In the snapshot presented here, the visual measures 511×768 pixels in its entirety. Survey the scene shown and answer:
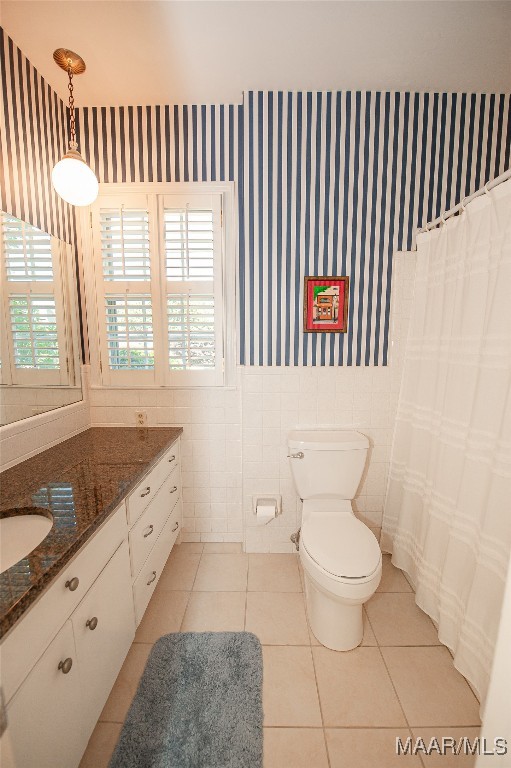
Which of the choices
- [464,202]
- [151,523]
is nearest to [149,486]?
[151,523]

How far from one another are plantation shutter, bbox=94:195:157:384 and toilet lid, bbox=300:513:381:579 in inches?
54.5

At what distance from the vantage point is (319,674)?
146 centimetres

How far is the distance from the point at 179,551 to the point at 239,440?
0.88m

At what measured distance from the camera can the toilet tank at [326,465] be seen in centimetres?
195

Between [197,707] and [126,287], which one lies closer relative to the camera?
[197,707]

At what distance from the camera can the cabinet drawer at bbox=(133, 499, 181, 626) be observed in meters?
1.49

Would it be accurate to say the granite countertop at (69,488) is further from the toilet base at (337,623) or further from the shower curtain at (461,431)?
the shower curtain at (461,431)

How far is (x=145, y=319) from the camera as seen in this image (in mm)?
2195

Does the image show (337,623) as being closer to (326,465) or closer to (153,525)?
(326,465)

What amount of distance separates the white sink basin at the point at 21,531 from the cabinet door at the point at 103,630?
258 mm

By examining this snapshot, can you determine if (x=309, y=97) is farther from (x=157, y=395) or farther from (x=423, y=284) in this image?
(x=157, y=395)

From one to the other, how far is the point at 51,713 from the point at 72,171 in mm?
2015

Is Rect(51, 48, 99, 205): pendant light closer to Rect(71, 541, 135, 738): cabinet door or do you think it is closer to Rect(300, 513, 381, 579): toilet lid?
Rect(71, 541, 135, 738): cabinet door

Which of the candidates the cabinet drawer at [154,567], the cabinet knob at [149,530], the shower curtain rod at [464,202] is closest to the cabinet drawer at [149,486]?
the cabinet knob at [149,530]
